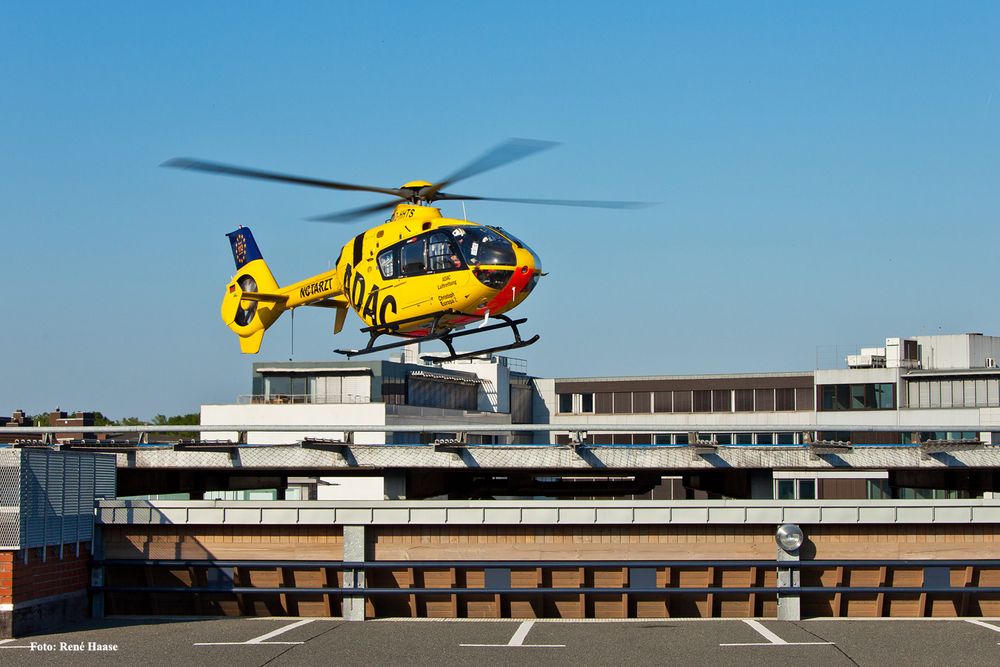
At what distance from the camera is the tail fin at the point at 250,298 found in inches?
1380

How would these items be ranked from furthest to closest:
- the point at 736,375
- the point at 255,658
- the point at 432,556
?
the point at 736,375 → the point at 432,556 → the point at 255,658

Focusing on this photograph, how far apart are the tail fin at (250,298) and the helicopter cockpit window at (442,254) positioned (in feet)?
27.3

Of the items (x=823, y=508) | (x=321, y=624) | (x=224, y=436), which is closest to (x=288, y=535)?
(x=321, y=624)

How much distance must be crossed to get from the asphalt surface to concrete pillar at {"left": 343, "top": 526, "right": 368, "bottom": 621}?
30 cm

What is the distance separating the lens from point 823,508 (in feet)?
62.6

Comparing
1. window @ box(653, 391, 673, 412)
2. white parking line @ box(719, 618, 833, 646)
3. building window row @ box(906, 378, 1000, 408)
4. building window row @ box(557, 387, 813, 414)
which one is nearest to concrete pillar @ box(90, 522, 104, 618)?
white parking line @ box(719, 618, 833, 646)

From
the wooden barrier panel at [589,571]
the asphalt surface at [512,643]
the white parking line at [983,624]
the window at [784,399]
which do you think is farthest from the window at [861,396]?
the asphalt surface at [512,643]

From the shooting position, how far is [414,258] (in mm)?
27969

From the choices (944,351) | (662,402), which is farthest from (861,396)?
(662,402)

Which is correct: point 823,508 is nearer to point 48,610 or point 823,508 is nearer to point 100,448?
point 48,610

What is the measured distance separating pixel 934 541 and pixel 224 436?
202ft

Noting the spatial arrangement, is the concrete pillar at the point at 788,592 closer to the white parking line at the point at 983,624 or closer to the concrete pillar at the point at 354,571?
the white parking line at the point at 983,624

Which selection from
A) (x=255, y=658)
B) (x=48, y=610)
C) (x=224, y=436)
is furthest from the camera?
(x=224, y=436)

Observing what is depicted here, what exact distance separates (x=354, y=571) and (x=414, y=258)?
10424 millimetres
